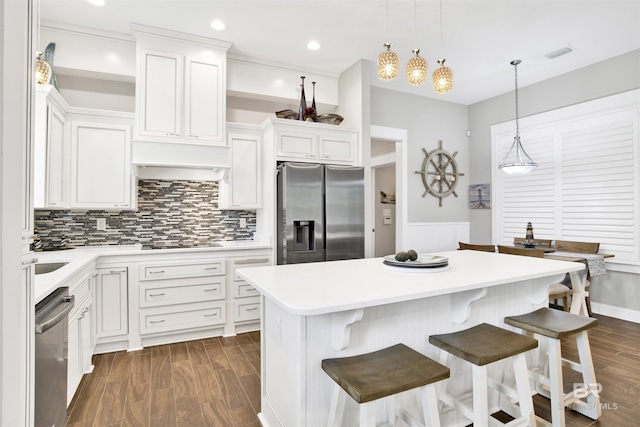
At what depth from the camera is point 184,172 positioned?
3754mm

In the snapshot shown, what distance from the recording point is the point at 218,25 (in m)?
3.19

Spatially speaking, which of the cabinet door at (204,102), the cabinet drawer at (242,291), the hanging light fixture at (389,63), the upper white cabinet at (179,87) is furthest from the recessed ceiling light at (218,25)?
the cabinet drawer at (242,291)

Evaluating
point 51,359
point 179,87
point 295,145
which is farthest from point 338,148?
point 51,359

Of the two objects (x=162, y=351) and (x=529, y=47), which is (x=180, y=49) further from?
(x=529, y=47)

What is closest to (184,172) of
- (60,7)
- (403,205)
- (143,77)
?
(143,77)

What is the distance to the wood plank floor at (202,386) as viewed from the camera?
202 cm

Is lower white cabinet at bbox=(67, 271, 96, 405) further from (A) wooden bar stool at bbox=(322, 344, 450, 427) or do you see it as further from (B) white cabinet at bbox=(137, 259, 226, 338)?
(A) wooden bar stool at bbox=(322, 344, 450, 427)

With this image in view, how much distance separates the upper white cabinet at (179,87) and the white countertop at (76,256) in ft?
3.52

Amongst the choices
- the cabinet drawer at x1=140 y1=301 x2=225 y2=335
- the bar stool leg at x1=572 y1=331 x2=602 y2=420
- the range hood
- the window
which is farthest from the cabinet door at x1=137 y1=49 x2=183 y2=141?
the window

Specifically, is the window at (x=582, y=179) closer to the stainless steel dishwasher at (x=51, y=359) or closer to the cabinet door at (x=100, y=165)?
the cabinet door at (x=100, y=165)

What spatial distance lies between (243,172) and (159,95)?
1102mm

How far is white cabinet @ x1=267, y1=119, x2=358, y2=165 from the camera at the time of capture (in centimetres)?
362

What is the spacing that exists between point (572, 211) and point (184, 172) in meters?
4.68

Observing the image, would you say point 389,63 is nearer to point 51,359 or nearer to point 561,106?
point 51,359
